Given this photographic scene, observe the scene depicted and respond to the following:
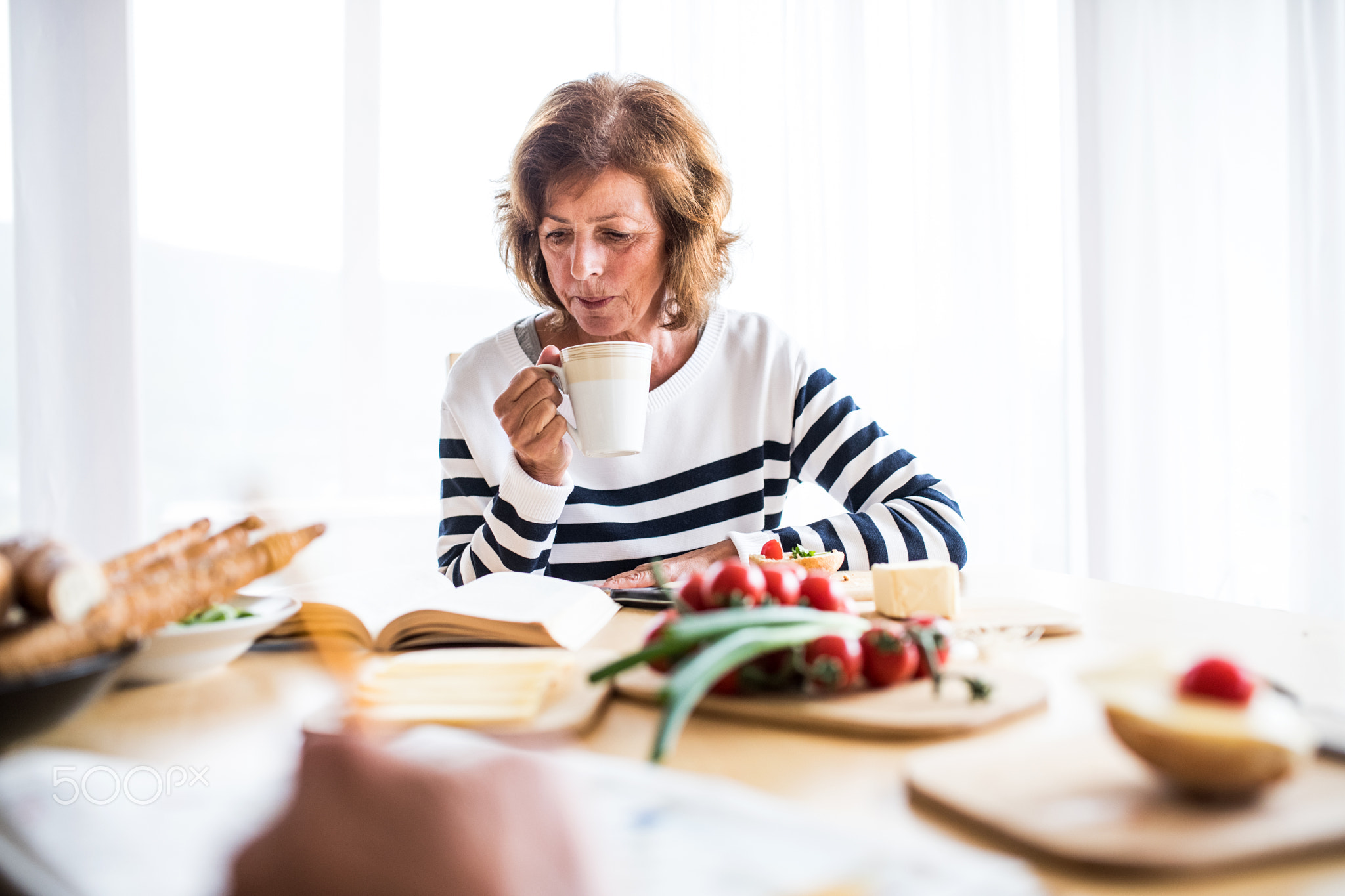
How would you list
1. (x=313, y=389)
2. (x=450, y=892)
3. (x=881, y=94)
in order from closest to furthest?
(x=450, y=892), (x=313, y=389), (x=881, y=94)

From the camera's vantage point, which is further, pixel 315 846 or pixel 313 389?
pixel 313 389

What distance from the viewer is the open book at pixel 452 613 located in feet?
2.70

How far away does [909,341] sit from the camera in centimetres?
303

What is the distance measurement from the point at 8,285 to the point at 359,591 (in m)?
1.71


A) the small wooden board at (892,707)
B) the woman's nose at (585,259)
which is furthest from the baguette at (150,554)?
the woman's nose at (585,259)

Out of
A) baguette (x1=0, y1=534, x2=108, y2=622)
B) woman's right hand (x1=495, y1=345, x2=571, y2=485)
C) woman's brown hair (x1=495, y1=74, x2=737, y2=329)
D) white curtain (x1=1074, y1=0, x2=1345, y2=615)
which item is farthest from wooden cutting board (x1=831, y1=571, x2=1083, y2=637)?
white curtain (x1=1074, y1=0, x2=1345, y2=615)

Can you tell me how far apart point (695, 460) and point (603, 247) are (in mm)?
421

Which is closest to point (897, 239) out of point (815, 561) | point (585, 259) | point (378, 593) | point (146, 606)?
point (585, 259)

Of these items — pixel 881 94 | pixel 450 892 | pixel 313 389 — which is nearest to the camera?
pixel 450 892

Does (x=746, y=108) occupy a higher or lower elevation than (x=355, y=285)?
higher

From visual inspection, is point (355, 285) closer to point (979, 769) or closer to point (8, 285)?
point (8, 285)

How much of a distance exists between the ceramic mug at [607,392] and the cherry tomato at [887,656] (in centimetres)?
57

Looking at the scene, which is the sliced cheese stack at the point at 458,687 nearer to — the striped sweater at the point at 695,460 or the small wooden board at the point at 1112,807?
the small wooden board at the point at 1112,807

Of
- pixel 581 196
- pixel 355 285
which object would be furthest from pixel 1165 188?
pixel 355 285
